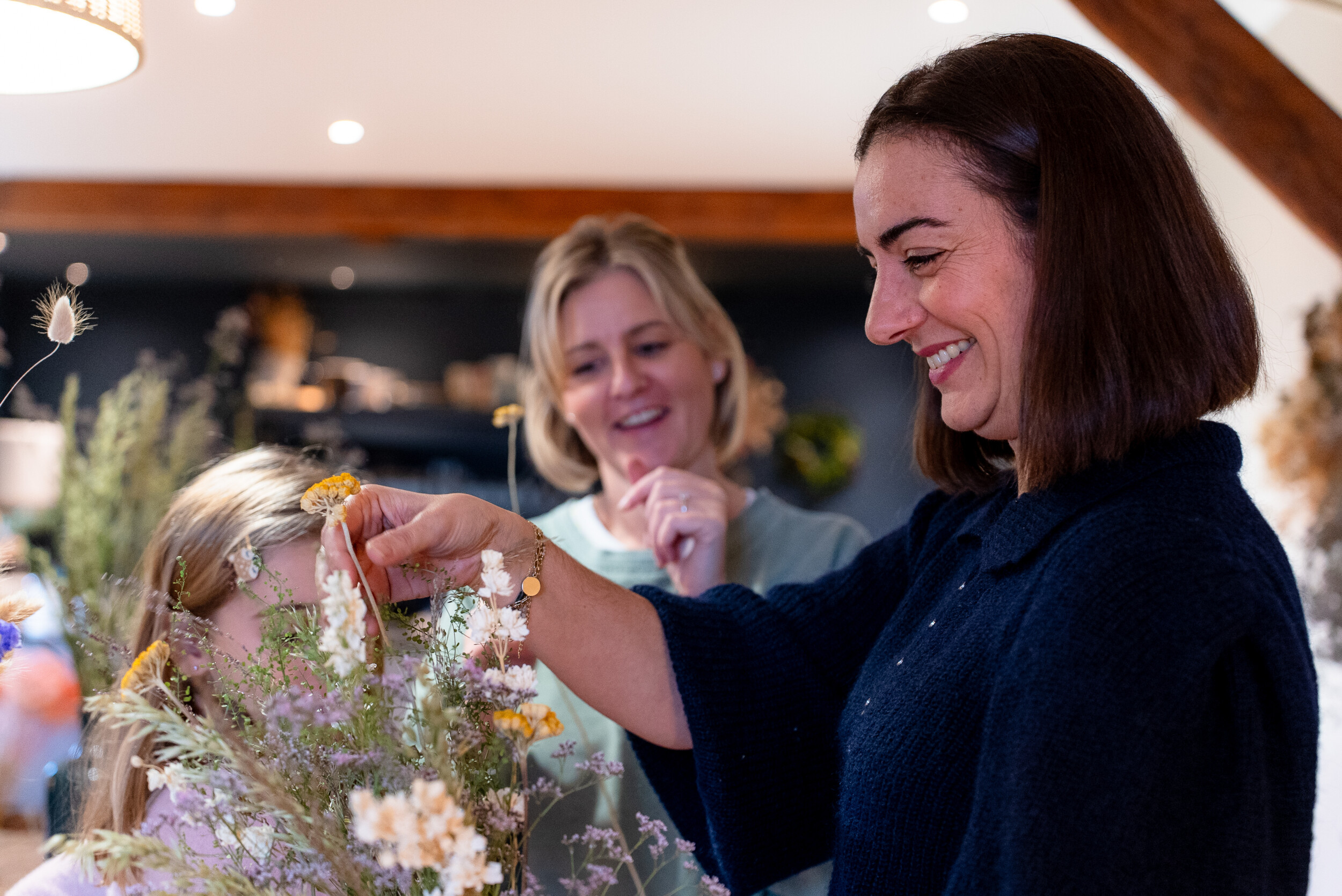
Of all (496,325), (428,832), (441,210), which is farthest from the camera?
(496,325)

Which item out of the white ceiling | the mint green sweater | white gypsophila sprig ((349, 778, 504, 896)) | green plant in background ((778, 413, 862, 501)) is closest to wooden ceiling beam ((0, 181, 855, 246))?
the white ceiling

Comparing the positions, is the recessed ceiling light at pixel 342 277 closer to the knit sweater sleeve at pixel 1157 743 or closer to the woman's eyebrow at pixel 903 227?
the woman's eyebrow at pixel 903 227

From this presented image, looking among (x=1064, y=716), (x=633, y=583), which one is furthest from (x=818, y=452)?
(x=1064, y=716)

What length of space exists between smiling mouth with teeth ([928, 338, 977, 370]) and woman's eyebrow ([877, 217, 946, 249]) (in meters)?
0.10

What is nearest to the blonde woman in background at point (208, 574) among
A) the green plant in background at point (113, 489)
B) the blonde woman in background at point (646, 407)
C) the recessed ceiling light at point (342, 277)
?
the blonde woman in background at point (646, 407)

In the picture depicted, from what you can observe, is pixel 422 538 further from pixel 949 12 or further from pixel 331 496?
pixel 949 12

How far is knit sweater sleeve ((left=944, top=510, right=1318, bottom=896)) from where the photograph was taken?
0.66m

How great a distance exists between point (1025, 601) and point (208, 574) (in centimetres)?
86

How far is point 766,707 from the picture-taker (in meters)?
1.06

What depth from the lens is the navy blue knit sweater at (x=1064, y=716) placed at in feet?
2.19

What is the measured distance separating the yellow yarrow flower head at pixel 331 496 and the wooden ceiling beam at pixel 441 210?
145 inches

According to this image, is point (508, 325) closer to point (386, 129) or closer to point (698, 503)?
point (386, 129)

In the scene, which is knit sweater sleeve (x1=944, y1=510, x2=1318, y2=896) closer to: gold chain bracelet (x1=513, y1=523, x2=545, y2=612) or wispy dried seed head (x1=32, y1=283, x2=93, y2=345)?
gold chain bracelet (x1=513, y1=523, x2=545, y2=612)

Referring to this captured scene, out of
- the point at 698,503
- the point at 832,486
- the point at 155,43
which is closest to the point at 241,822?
the point at 698,503
